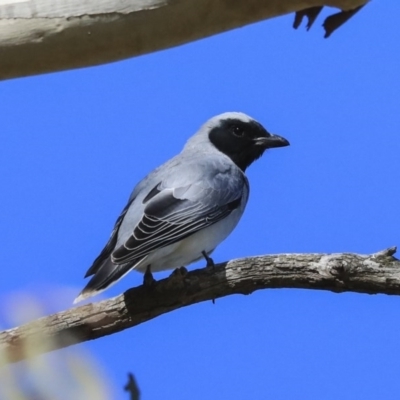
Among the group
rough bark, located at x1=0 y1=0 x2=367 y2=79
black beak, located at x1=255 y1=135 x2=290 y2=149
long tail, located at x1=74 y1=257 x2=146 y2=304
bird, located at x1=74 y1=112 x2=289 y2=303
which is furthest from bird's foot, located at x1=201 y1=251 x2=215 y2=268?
rough bark, located at x1=0 y1=0 x2=367 y2=79

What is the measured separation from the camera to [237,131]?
26.0 ft

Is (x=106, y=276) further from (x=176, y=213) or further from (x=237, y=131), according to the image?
(x=237, y=131)

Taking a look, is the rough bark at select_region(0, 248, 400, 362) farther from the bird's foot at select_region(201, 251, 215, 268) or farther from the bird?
the bird

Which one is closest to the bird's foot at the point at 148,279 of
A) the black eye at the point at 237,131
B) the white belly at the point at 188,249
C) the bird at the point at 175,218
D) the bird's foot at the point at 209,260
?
the bird at the point at 175,218

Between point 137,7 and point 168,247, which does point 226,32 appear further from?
point 168,247

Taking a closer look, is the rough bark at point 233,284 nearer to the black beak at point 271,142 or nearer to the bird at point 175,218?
the bird at point 175,218

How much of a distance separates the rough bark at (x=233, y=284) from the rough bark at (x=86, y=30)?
176 centimetres

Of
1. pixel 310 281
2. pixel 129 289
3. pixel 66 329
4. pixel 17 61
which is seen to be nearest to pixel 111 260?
pixel 129 289

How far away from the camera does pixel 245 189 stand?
23.1 feet

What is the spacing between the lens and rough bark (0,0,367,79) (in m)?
2.77

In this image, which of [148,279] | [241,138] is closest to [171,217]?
[148,279]

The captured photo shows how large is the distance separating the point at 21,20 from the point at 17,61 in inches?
6.2

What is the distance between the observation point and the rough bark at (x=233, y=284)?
430 cm

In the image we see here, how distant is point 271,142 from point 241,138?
1.08 ft
